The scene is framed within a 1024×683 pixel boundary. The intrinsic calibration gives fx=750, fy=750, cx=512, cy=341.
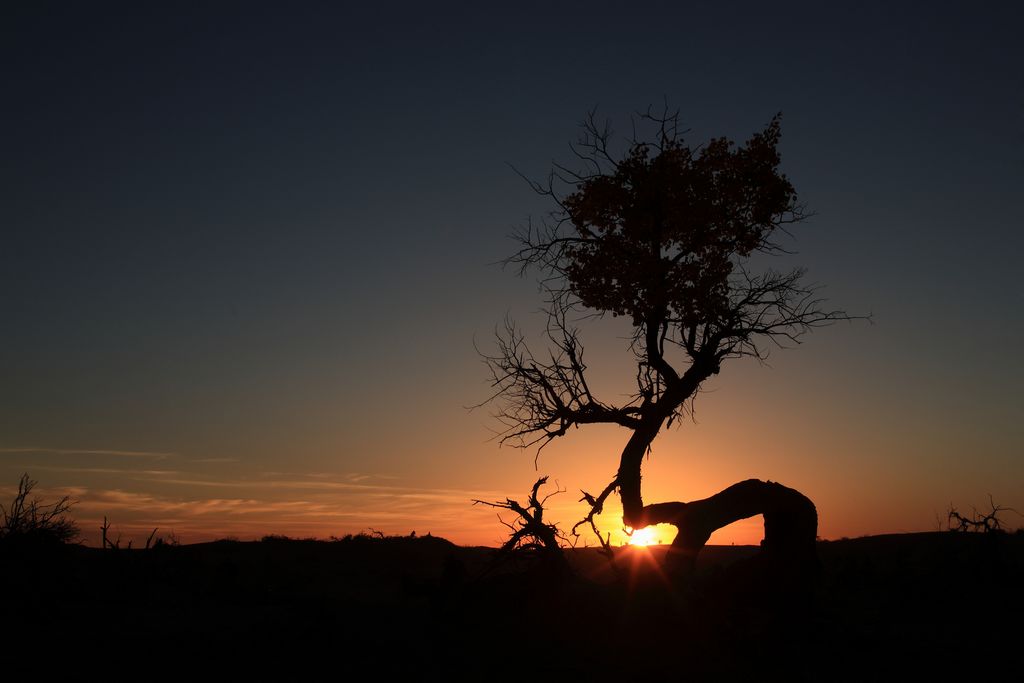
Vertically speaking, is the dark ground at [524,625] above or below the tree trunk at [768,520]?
Answer: below

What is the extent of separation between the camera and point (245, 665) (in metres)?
12.1

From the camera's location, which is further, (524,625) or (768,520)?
(768,520)

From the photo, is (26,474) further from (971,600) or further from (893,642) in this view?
(971,600)

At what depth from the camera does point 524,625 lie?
13906 mm

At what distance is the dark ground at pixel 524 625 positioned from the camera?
39.6 ft

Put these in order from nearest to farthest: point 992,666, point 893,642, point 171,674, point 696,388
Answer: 1. point 171,674
2. point 992,666
3. point 893,642
4. point 696,388

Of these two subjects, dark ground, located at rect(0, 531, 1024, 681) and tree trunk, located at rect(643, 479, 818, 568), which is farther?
tree trunk, located at rect(643, 479, 818, 568)

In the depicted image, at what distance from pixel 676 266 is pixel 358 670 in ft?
34.4

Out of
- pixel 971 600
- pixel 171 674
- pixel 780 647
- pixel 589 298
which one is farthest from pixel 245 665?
pixel 971 600

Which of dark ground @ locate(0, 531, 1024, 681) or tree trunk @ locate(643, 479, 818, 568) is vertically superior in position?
tree trunk @ locate(643, 479, 818, 568)

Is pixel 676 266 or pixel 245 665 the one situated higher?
pixel 676 266

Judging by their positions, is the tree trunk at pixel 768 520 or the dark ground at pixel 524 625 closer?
the dark ground at pixel 524 625

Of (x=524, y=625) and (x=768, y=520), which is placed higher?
(x=768, y=520)

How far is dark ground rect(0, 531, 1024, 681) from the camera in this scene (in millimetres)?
12070
